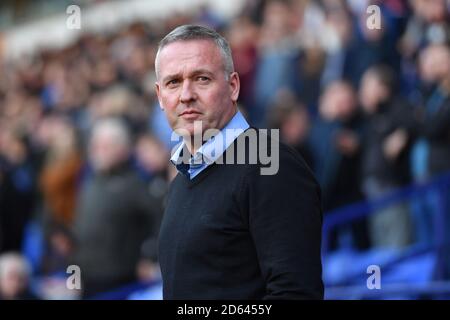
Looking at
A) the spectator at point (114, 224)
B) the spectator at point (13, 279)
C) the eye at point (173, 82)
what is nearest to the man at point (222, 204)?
the eye at point (173, 82)

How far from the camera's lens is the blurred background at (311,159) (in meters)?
6.50

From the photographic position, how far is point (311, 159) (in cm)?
722

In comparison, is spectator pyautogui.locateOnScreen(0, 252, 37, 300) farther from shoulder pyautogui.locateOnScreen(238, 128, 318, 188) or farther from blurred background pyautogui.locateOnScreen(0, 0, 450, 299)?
shoulder pyautogui.locateOnScreen(238, 128, 318, 188)

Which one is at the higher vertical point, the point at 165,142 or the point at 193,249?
the point at 165,142

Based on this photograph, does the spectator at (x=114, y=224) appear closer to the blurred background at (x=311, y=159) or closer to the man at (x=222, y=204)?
the blurred background at (x=311, y=159)

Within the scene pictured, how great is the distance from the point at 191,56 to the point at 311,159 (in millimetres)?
4633

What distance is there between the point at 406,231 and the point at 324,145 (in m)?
1.02

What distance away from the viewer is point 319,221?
2.49m

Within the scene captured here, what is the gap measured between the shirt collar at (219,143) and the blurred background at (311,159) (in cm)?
316

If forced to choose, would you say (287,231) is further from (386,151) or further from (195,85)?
(386,151)
